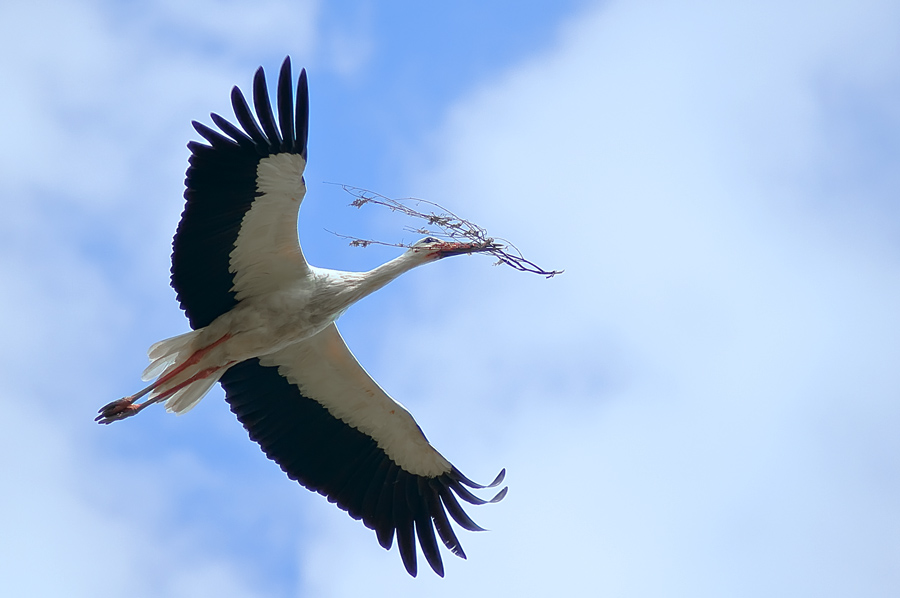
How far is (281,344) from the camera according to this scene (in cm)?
880

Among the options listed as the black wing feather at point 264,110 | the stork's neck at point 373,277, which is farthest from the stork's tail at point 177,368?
the black wing feather at point 264,110

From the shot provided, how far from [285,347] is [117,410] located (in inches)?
61.0

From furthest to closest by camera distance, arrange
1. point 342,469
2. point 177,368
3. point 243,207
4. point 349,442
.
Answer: point 349,442, point 342,469, point 177,368, point 243,207

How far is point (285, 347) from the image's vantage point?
30.2ft

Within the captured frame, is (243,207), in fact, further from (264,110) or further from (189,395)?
(189,395)

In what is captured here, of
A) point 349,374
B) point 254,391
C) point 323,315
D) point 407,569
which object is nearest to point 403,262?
point 323,315

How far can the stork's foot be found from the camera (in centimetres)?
864

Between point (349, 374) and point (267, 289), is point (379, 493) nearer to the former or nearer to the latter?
point (349, 374)

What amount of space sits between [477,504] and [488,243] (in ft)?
8.61

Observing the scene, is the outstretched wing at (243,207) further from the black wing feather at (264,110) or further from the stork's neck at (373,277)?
the stork's neck at (373,277)

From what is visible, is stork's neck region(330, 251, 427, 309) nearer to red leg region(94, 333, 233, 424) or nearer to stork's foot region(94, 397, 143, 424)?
red leg region(94, 333, 233, 424)

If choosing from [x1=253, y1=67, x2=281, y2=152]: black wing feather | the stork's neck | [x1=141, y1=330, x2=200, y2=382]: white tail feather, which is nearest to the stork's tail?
[x1=141, y1=330, x2=200, y2=382]: white tail feather

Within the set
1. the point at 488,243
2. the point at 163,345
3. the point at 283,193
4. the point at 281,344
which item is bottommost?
the point at 163,345

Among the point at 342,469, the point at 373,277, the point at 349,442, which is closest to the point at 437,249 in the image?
the point at 373,277
